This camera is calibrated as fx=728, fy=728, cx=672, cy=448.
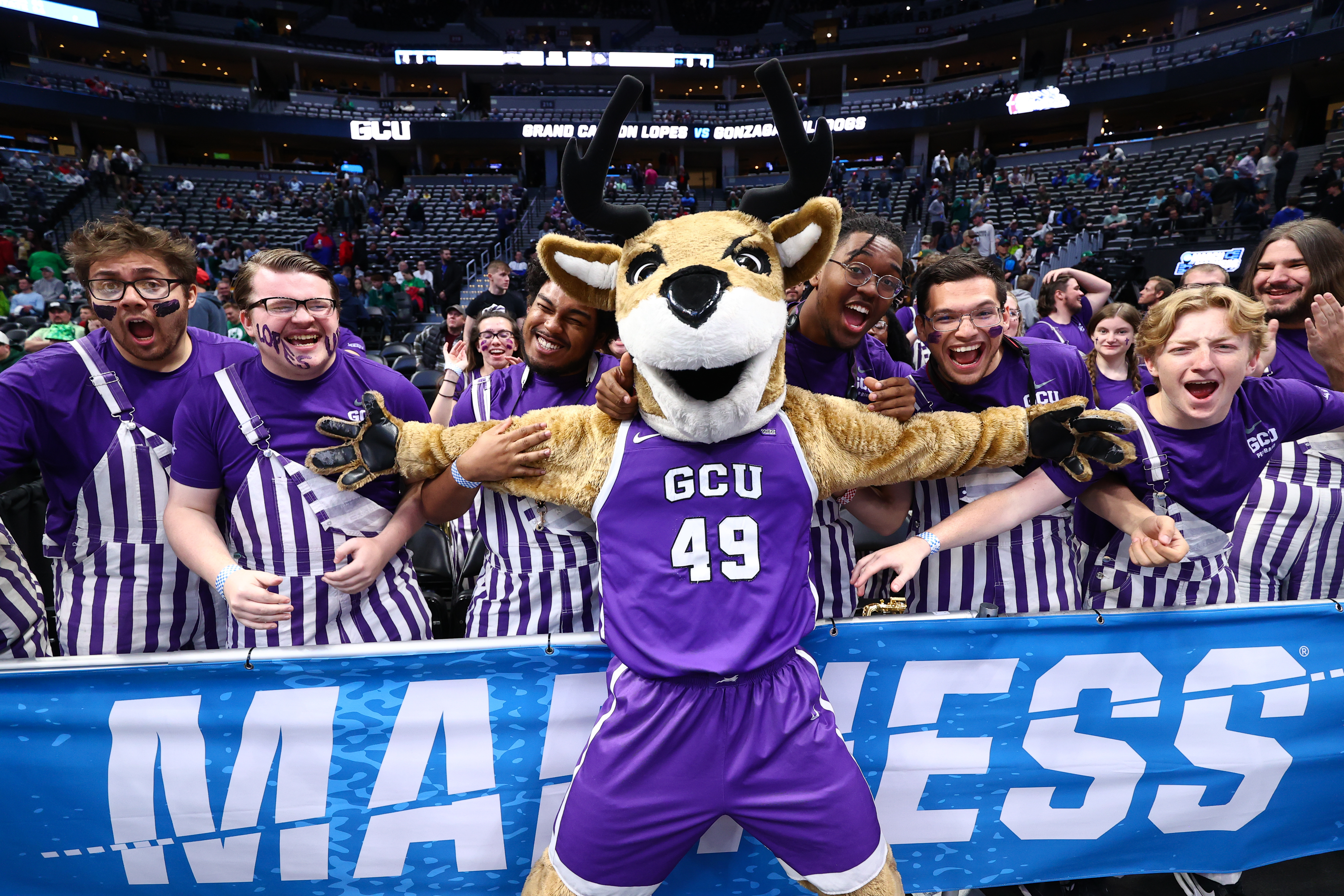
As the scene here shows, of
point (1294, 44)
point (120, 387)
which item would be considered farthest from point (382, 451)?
point (1294, 44)

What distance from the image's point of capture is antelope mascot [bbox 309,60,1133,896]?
5.14 ft

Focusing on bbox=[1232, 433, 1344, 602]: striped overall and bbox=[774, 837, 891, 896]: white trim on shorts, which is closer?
bbox=[774, 837, 891, 896]: white trim on shorts

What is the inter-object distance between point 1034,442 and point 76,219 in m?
27.0

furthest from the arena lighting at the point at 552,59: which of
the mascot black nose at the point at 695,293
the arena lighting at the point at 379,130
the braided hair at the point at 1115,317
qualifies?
the mascot black nose at the point at 695,293

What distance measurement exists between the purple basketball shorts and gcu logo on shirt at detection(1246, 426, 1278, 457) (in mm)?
Result: 1548

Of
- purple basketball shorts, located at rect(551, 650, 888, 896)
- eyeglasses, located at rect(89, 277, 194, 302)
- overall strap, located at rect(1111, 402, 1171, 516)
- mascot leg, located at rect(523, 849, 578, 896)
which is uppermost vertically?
eyeglasses, located at rect(89, 277, 194, 302)

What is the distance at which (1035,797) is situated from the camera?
2.08m

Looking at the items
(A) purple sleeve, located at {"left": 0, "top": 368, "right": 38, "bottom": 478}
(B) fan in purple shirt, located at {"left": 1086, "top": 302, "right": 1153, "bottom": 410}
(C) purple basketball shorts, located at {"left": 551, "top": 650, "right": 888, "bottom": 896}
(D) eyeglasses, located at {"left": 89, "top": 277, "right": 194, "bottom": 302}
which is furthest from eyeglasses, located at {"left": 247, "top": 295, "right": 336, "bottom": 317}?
(B) fan in purple shirt, located at {"left": 1086, "top": 302, "right": 1153, "bottom": 410}

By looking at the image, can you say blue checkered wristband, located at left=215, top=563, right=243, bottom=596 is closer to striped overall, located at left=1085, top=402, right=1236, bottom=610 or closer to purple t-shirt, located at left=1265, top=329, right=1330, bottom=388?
striped overall, located at left=1085, top=402, right=1236, bottom=610

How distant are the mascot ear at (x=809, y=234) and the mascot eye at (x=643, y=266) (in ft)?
1.00

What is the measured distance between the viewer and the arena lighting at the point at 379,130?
30.0m

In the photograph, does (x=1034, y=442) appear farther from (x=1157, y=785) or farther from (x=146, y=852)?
(x=146, y=852)

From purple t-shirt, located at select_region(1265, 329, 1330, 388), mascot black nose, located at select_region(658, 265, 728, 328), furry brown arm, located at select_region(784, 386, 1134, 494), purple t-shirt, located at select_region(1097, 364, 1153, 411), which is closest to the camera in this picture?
mascot black nose, located at select_region(658, 265, 728, 328)

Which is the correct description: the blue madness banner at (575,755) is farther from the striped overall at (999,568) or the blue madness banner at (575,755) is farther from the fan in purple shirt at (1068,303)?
the fan in purple shirt at (1068,303)
